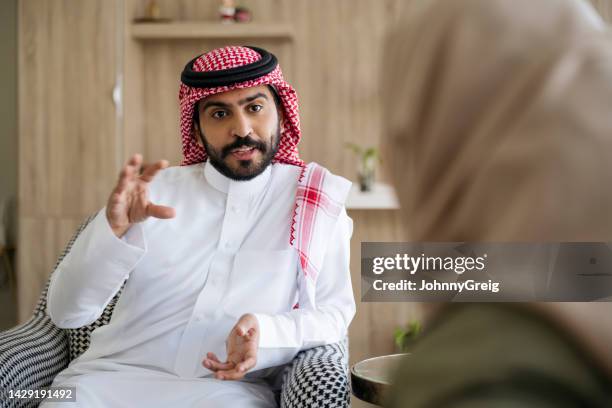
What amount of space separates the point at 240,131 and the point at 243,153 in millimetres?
60

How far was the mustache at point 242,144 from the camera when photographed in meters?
1.69

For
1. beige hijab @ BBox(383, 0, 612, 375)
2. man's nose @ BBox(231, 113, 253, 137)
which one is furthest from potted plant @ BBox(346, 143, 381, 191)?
beige hijab @ BBox(383, 0, 612, 375)

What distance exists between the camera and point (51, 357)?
1767 millimetres

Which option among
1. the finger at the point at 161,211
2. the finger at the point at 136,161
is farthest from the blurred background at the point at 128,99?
the finger at the point at 136,161

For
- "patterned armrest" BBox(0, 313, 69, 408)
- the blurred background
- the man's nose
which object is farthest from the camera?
the blurred background

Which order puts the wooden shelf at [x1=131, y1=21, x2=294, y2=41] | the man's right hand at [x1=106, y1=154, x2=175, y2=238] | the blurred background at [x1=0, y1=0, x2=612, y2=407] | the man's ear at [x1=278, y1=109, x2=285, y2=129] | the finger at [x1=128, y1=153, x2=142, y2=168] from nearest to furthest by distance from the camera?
the finger at [x1=128, y1=153, x2=142, y2=168]
the man's right hand at [x1=106, y1=154, x2=175, y2=238]
the man's ear at [x1=278, y1=109, x2=285, y2=129]
the blurred background at [x1=0, y1=0, x2=612, y2=407]
the wooden shelf at [x1=131, y1=21, x2=294, y2=41]

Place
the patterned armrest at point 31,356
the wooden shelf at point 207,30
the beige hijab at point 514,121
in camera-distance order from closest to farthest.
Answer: the beige hijab at point 514,121 → the patterned armrest at point 31,356 → the wooden shelf at point 207,30

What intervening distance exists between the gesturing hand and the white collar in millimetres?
419

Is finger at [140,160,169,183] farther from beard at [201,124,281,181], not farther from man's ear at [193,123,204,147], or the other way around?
man's ear at [193,123,204,147]

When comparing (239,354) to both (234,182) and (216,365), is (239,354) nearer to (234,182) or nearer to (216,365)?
(216,365)

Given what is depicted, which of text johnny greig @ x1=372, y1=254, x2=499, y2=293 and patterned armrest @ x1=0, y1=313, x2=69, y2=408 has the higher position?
text johnny greig @ x1=372, y1=254, x2=499, y2=293

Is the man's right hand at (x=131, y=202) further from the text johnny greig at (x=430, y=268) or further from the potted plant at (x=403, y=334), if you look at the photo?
the potted plant at (x=403, y=334)

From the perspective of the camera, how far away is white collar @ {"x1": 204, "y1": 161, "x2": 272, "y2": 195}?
5.61ft

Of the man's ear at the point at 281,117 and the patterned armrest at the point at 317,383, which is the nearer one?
the patterned armrest at the point at 317,383
